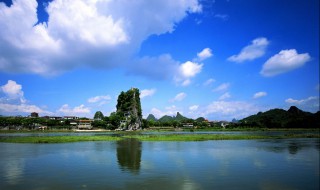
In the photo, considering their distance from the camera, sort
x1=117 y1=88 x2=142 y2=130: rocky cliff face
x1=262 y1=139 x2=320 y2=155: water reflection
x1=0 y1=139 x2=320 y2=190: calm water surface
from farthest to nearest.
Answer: x1=117 y1=88 x2=142 y2=130: rocky cliff face < x1=262 y1=139 x2=320 y2=155: water reflection < x1=0 y1=139 x2=320 y2=190: calm water surface

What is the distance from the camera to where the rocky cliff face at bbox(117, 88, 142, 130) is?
583 feet

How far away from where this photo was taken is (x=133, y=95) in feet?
625

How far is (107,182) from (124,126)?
508ft

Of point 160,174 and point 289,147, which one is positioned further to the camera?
point 289,147

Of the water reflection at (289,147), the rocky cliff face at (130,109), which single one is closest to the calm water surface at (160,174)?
the water reflection at (289,147)

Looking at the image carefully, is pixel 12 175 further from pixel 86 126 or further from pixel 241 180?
pixel 86 126

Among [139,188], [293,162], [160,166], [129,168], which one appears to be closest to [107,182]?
[139,188]

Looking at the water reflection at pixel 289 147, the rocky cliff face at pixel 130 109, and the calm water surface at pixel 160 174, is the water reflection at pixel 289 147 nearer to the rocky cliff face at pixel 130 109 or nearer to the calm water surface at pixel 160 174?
the calm water surface at pixel 160 174

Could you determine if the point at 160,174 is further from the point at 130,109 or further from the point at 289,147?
the point at 130,109

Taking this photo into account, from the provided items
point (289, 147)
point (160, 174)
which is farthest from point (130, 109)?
point (160, 174)

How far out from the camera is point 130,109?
18575 centimetres

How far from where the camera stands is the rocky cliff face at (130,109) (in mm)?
177750

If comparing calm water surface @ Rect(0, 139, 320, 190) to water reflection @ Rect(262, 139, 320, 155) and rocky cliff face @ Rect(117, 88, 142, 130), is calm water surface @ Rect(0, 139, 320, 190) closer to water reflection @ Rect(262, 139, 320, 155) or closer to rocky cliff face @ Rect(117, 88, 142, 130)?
water reflection @ Rect(262, 139, 320, 155)

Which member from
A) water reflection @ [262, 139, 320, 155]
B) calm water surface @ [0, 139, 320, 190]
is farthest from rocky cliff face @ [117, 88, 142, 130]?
calm water surface @ [0, 139, 320, 190]
